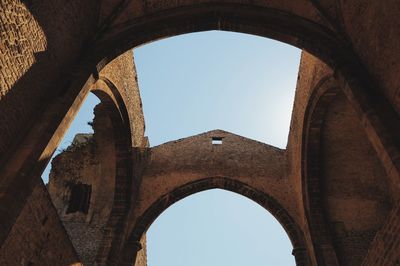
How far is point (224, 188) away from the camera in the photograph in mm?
10242

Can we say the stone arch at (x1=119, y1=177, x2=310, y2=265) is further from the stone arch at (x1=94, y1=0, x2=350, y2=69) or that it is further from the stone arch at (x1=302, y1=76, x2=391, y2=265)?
the stone arch at (x1=94, y1=0, x2=350, y2=69)

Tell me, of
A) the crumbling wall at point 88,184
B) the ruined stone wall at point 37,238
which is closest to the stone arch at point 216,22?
the ruined stone wall at point 37,238

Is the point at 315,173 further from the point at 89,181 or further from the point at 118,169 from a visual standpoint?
the point at 89,181

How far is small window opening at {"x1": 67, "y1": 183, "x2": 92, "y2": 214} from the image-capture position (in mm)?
9797

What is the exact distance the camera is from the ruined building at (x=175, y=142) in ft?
14.5

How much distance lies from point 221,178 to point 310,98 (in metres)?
Answer: 3.56

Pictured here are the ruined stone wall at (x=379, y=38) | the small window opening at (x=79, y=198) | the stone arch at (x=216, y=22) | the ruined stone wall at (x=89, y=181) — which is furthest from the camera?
the small window opening at (x=79, y=198)

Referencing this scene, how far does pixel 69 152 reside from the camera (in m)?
10.7

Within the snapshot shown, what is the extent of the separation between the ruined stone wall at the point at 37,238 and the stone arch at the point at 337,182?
564 centimetres

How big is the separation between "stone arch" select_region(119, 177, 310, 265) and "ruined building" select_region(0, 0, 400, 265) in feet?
0.09

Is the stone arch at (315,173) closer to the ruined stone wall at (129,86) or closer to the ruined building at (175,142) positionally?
the ruined building at (175,142)

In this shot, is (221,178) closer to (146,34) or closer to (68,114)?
(146,34)

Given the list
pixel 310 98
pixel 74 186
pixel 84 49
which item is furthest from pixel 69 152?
pixel 310 98

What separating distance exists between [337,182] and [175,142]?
4.93 metres
